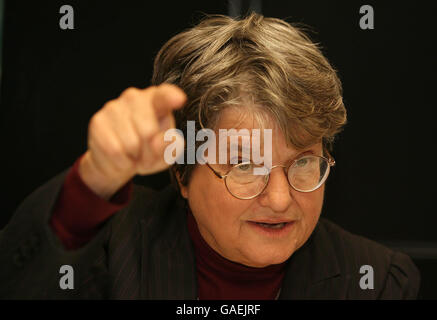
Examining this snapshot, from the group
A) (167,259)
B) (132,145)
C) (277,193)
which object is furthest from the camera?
(167,259)

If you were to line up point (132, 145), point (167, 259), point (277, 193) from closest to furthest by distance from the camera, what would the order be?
point (132, 145) → point (277, 193) → point (167, 259)

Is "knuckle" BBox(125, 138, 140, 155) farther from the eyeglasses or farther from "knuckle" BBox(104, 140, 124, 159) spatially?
the eyeglasses

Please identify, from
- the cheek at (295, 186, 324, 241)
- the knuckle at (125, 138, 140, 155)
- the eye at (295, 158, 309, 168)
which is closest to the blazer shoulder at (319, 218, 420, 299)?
the cheek at (295, 186, 324, 241)

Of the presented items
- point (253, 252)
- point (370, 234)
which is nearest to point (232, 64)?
point (253, 252)

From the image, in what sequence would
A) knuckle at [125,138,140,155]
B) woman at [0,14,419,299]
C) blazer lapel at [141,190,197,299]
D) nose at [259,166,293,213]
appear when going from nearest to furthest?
knuckle at [125,138,140,155] < woman at [0,14,419,299] < nose at [259,166,293,213] < blazer lapel at [141,190,197,299]

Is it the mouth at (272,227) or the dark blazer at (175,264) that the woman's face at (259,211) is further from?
the dark blazer at (175,264)

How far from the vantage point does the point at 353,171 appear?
4.31 ft

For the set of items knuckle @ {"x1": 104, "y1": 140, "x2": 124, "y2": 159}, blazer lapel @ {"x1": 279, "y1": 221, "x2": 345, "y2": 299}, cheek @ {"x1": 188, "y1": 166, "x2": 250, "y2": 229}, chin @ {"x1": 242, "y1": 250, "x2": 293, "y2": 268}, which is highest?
knuckle @ {"x1": 104, "y1": 140, "x2": 124, "y2": 159}

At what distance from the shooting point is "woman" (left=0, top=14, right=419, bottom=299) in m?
0.82

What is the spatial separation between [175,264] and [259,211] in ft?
0.86
